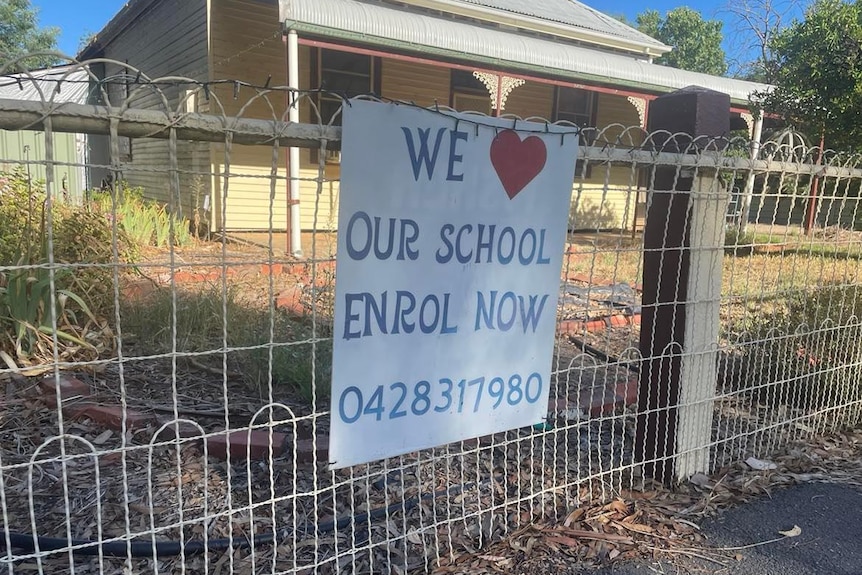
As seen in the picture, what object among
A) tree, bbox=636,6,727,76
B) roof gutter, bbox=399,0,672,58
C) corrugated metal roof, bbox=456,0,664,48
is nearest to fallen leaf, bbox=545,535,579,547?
roof gutter, bbox=399,0,672,58

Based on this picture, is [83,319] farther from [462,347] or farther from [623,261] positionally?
[623,261]

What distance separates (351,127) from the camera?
1.72m

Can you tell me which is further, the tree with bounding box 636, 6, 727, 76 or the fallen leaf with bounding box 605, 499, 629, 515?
the tree with bounding box 636, 6, 727, 76

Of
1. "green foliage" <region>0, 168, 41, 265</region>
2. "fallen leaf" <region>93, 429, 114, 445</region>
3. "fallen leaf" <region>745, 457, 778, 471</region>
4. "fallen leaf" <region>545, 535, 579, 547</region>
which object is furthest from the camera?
"green foliage" <region>0, 168, 41, 265</region>

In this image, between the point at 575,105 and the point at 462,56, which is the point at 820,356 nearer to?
the point at 462,56

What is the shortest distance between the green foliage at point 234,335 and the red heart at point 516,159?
1483 millimetres

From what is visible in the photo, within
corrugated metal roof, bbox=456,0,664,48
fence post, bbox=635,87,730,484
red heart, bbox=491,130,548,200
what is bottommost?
fence post, bbox=635,87,730,484

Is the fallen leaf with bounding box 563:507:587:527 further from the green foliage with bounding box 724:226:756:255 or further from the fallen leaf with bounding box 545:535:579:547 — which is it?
the green foliage with bounding box 724:226:756:255

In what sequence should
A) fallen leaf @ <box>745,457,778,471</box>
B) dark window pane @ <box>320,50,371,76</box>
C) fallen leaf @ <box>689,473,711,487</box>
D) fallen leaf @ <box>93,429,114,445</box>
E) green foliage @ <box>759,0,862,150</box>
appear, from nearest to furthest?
fallen leaf @ <box>93,429,114,445</box>
fallen leaf @ <box>689,473,711,487</box>
fallen leaf @ <box>745,457,778,471</box>
green foliage @ <box>759,0,862,150</box>
dark window pane @ <box>320,50,371,76</box>

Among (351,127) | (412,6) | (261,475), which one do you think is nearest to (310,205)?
(412,6)

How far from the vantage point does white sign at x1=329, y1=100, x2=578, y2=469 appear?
5.93ft

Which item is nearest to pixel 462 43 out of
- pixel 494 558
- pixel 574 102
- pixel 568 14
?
pixel 574 102

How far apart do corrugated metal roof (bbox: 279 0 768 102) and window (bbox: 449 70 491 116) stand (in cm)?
164

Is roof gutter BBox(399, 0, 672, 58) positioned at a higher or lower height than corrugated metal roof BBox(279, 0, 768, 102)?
higher
